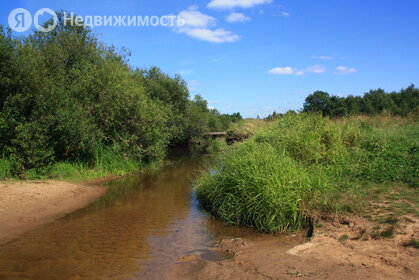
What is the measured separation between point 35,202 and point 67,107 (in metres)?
5.23

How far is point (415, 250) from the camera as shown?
17.5 feet

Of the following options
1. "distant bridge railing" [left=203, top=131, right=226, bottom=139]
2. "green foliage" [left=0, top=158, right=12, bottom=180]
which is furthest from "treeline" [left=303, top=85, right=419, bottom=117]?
"green foliage" [left=0, top=158, right=12, bottom=180]

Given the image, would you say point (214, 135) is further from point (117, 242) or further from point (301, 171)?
point (117, 242)

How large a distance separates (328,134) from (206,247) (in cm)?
709

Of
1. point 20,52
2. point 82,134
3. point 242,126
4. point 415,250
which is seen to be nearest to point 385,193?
point 415,250

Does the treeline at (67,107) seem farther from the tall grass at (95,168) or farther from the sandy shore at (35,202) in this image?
the sandy shore at (35,202)

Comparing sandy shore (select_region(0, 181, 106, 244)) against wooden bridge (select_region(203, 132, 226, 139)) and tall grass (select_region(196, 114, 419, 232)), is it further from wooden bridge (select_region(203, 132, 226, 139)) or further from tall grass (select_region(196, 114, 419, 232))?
wooden bridge (select_region(203, 132, 226, 139))

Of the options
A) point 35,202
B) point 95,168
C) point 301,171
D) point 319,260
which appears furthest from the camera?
point 95,168

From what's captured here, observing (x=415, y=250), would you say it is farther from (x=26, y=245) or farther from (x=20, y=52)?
(x=20, y=52)

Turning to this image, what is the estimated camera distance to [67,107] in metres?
14.0

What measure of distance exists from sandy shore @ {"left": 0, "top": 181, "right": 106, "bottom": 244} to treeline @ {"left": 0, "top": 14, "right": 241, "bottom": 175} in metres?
1.64

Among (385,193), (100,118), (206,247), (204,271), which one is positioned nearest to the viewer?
(204,271)

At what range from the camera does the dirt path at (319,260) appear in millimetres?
4996

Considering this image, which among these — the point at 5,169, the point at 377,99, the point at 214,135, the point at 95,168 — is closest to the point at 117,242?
the point at 5,169
